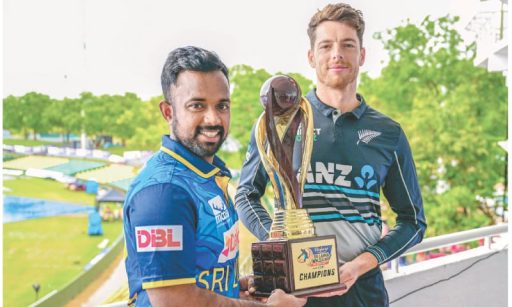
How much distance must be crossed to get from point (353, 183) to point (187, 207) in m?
0.50

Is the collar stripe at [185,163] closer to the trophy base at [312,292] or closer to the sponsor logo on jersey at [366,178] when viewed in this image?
the trophy base at [312,292]

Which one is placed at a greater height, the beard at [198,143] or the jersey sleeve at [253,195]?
the beard at [198,143]

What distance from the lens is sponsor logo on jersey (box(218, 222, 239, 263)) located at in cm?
90

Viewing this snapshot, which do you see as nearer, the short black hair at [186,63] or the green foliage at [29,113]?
→ the short black hair at [186,63]

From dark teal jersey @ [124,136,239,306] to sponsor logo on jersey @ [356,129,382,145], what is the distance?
425 mm

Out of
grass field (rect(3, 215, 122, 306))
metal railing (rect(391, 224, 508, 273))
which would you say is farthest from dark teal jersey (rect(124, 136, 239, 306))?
grass field (rect(3, 215, 122, 306))

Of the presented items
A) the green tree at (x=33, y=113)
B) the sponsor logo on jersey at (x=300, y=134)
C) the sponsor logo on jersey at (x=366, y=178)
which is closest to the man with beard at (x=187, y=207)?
the sponsor logo on jersey at (x=300, y=134)

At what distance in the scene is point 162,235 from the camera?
799 mm

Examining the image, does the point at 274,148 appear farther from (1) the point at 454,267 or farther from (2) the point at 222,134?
(1) the point at 454,267

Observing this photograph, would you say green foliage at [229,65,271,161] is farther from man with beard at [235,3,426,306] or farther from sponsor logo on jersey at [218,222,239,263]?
sponsor logo on jersey at [218,222,239,263]

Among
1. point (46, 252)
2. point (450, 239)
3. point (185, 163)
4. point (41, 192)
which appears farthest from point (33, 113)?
point (185, 163)

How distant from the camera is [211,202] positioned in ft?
2.88

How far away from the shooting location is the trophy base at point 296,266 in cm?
102

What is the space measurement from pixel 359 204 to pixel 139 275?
55 cm
